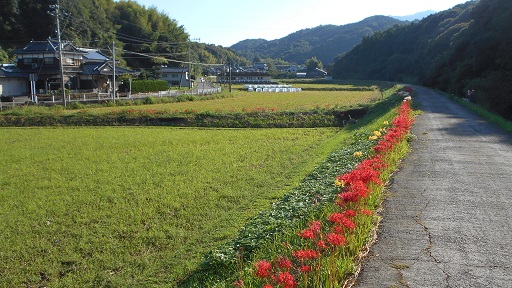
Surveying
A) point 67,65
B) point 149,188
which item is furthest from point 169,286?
point 67,65

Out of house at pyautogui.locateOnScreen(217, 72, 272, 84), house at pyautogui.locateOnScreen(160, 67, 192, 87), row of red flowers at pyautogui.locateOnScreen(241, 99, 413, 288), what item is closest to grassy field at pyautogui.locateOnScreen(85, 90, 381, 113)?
row of red flowers at pyautogui.locateOnScreen(241, 99, 413, 288)

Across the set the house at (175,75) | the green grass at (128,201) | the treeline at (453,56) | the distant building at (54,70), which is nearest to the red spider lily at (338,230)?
the green grass at (128,201)

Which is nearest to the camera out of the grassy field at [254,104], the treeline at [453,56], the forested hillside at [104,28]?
the treeline at [453,56]

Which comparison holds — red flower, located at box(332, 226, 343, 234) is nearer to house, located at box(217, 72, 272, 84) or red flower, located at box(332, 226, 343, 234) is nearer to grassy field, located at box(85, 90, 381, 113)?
grassy field, located at box(85, 90, 381, 113)

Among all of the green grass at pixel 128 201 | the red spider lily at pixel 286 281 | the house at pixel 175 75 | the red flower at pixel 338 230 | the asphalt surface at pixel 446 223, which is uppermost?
the house at pixel 175 75

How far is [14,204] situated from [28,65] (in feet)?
120

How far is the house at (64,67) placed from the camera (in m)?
39.2

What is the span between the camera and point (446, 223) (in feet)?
19.4

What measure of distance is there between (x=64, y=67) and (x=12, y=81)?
18.1ft

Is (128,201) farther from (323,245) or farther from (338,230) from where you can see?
(323,245)

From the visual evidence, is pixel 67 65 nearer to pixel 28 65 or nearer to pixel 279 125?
pixel 28 65

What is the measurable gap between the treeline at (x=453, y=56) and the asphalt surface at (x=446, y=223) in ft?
45.8

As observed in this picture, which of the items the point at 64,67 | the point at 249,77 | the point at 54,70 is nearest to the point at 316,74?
the point at 249,77

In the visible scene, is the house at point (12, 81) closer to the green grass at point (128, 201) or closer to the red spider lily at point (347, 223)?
the green grass at point (128, 201)
